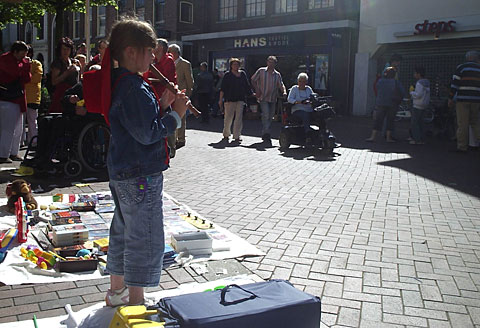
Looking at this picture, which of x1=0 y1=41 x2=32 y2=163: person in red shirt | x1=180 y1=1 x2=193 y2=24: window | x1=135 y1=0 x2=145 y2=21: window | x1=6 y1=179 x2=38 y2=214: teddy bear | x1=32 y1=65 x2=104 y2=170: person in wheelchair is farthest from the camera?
x1=135 y1=0 x2=145 y2=21: window

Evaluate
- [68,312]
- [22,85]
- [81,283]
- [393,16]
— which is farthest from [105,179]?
[393,16]

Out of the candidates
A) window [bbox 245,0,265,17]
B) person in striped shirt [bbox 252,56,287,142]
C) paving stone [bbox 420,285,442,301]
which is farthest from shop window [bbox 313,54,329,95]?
paving stone [bbox 420,285,442,301]

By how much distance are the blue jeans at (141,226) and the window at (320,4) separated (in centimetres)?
2055

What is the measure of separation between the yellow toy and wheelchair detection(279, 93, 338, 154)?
28.1 feet

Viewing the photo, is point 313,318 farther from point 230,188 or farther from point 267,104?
point 267,104

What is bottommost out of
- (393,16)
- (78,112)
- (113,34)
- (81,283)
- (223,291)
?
(81,283)

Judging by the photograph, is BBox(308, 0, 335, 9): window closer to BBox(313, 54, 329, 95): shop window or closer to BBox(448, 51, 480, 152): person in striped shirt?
BBox(313, 54, 329, 95): shop window

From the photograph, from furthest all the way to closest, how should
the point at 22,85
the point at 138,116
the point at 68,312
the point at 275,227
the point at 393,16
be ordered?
the point at 393,16 < the point at 22,85 < the point at 275,227 < the point at 68,312 < the point at 138,116

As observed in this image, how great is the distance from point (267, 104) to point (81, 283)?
925 centimetres

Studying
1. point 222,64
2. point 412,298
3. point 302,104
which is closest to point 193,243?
point 412,298

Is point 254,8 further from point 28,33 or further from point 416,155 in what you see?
point 28,33

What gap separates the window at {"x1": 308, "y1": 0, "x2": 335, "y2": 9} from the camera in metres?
22.1

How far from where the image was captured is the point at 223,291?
2.69 meters

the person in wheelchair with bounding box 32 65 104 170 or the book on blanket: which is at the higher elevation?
the person in wheelchair with bounding box 32 65 104 170
